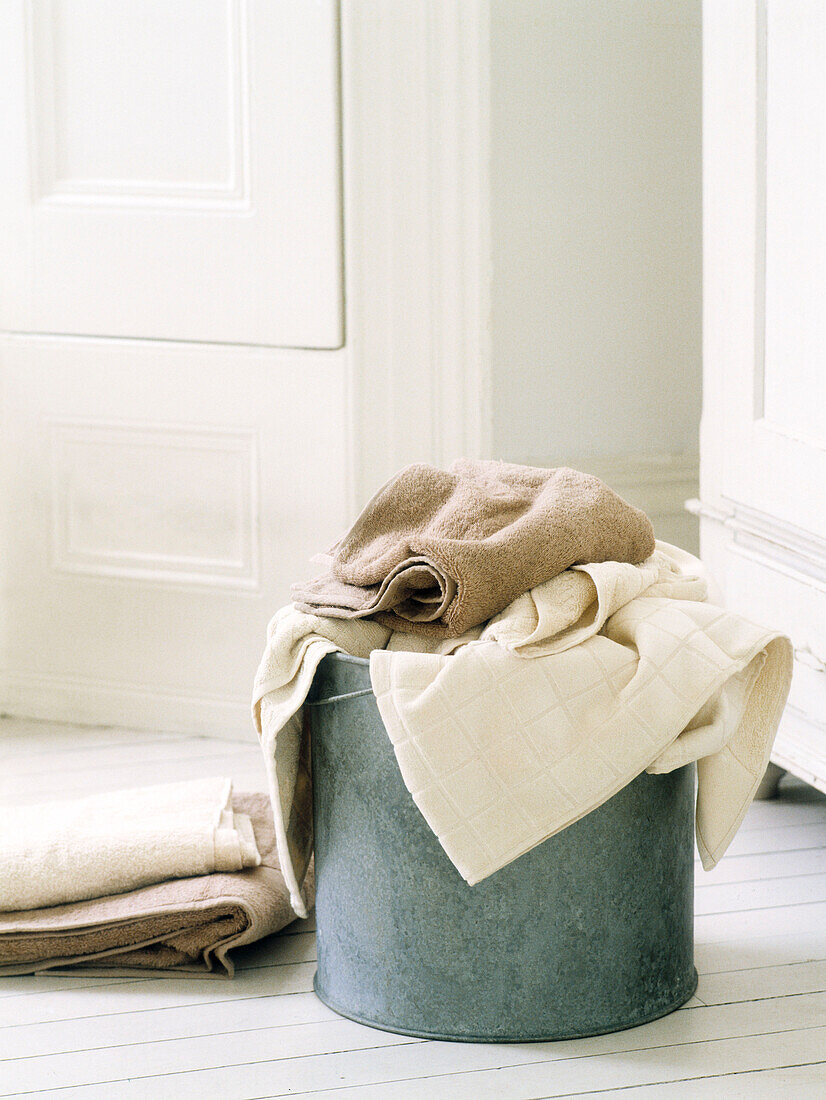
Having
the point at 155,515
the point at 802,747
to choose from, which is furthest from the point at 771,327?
the point at 155,515

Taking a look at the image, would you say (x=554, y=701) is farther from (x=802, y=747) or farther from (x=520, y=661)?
(x=802, y=747)

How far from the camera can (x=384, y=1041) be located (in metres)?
1.32

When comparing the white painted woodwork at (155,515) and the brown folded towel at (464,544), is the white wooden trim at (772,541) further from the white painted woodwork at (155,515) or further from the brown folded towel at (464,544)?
the white painted woodwork at (155,515)

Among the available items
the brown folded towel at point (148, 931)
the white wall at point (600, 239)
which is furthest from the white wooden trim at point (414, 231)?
the brown folded towel at point (148, 931)

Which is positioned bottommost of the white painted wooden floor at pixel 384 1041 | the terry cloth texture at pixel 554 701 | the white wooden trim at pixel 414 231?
the white painted wooden floor at pixel 384 1041

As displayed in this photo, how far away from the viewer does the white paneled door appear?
6.93ft

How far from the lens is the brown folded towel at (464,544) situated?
1268 millimetres

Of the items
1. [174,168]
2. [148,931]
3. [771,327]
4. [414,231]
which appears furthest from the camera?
[174,168]

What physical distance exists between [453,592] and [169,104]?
4.04ft

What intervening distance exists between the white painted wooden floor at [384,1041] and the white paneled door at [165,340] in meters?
0.79

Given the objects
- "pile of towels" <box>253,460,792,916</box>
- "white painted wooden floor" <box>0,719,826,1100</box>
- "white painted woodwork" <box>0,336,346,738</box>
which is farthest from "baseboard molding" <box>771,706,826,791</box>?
"white painted woodwork" <box>0,336,346,738</box>

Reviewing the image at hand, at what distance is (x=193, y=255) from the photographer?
2.17m

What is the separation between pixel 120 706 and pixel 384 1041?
1.15 m

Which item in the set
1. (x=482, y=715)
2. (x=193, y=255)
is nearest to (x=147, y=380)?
(x=193, y=255)
